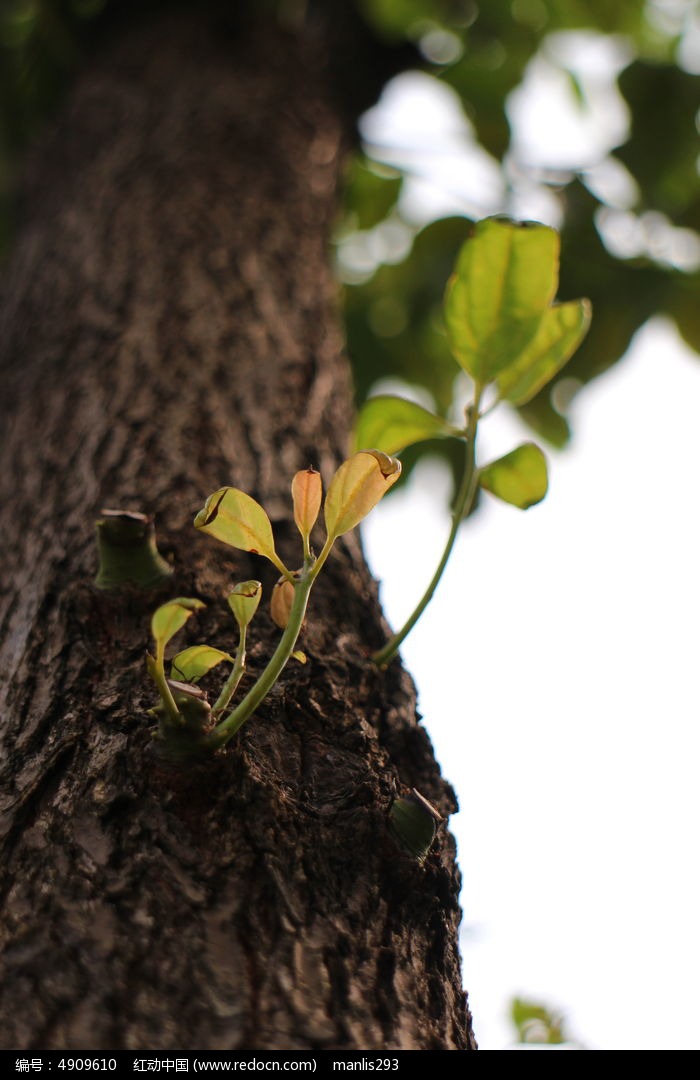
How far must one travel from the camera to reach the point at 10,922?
496 mm

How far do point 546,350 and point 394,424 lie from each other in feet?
0.52

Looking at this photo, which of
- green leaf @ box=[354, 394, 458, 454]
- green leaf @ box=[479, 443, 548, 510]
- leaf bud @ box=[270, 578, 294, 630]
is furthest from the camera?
green leaf @ box=[354, 394, 458, 454]

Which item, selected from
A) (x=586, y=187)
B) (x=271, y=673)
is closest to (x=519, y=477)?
(x=271, y=673)

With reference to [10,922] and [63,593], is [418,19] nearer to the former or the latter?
[63,593]

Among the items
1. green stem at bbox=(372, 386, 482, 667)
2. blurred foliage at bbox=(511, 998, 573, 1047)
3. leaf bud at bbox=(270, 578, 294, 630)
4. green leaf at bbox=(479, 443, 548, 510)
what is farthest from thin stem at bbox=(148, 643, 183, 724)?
blurred foliage at bbox=(511, 998, 573, 1047)

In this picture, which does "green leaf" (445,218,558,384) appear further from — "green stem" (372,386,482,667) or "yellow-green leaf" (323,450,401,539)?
"yellow-green leaf" (323,450,401,539)

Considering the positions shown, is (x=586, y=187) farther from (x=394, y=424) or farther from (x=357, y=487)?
(x=357, y=487)

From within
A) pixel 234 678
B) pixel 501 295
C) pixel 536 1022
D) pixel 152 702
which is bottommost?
pixel 536 1022

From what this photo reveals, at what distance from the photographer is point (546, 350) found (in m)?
0.76

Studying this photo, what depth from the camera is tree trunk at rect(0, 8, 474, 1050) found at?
18.6 inches

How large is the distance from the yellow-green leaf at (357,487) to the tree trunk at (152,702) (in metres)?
0.16

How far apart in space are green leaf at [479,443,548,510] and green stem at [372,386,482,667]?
0.02 meters

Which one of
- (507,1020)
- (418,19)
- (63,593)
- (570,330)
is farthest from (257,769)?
(418,19)

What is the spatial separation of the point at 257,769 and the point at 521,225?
0.52 metres
